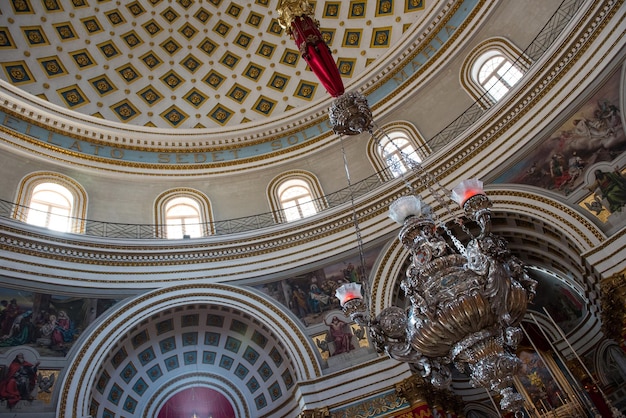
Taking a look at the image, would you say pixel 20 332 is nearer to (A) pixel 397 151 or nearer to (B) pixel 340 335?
(B) pixel 340 335

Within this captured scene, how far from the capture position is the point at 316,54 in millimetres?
10469

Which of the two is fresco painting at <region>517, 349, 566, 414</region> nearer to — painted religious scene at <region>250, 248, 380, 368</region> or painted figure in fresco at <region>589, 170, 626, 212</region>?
painted religious scene at <region>250, 248, 380, 368</region>

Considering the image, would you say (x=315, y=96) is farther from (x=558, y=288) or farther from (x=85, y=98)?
(x=558, y=288)

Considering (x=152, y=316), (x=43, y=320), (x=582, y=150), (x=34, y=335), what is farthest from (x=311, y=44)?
(x=34, y=335)

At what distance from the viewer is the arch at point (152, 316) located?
1083 cm

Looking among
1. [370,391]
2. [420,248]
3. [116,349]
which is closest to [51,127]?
[116,349]

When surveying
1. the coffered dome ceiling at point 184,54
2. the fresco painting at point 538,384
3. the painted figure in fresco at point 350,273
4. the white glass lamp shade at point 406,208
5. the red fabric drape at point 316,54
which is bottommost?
the fresco painting at point 538,384

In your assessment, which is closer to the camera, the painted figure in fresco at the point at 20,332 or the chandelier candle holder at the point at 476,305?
the chandelier candle holder at the point at 476,305

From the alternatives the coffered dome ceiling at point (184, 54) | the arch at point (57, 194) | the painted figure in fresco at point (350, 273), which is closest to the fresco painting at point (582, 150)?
the painted figure in fresco at point (350, 273)

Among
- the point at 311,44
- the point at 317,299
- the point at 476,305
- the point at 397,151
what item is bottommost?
the point at 476,305

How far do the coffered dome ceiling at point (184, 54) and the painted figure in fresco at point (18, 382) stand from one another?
852 cm

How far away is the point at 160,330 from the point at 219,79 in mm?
9866

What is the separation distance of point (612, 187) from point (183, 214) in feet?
36.0

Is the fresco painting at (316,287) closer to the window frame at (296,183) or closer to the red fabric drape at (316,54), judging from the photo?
the window frame at (296,183)
